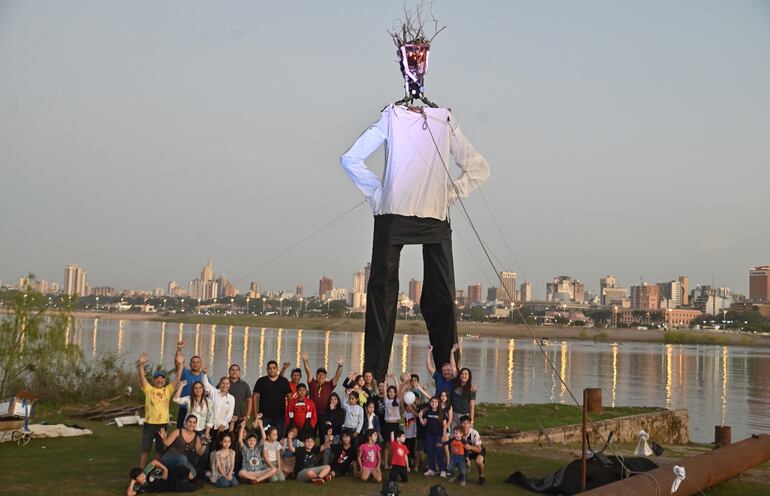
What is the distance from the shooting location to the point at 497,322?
5969 inches

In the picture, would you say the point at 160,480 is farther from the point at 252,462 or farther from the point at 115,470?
the point at 115,470

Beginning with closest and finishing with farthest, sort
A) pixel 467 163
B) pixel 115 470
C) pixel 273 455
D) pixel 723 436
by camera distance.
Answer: pixel 273 455 < pixel 115 470 < pixel 723 436 < pixel 467 163

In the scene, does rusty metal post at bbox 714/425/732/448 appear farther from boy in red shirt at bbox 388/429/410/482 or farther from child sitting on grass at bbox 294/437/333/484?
child sitting on grass at bbox 294/437/333/484

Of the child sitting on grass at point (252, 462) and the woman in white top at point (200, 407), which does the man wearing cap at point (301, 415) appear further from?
the woman in white top at point (200, 407)

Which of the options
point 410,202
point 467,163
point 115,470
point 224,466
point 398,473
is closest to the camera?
point 224,466

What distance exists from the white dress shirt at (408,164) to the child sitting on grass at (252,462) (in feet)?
15.2

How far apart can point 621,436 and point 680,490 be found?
348 inches

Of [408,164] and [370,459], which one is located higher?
[408,164]

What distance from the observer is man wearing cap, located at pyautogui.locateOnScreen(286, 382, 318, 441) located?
Answer: 1080cm

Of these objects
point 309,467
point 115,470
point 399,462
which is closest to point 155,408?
point 115,470

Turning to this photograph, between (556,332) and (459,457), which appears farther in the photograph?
(556,332)

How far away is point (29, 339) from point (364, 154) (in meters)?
9.96

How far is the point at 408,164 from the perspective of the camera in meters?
13.5

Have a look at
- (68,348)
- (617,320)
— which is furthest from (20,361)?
(617,320)
